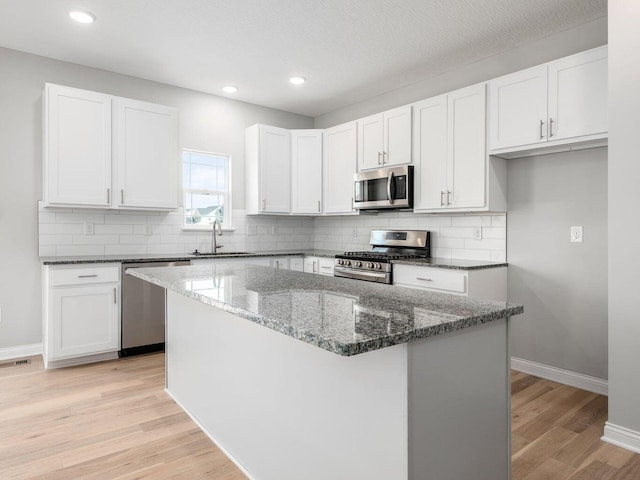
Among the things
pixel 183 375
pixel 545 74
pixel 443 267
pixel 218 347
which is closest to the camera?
pixel 218 347

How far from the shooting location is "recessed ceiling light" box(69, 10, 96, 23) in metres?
2.96

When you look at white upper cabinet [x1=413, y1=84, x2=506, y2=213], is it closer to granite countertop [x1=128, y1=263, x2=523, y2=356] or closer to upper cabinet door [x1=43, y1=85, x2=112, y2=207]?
granite countertop [x1=128, y1=263, x2=523, y2=356]

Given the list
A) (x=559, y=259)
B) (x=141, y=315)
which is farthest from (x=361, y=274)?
(x=141, y=315)

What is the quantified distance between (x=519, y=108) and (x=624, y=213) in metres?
1.26

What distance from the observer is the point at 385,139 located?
4.20 meters

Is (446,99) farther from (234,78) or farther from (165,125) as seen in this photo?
(165,125)

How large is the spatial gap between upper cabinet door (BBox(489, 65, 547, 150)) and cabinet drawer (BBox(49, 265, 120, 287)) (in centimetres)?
340

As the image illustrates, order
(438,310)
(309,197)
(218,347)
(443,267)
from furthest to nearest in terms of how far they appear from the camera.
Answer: (309,197) < (443,267) < (218,347) < (438,310)

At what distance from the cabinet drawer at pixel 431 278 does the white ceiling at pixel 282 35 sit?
6.31 ft

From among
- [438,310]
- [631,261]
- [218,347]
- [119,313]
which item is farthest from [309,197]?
[438,310]

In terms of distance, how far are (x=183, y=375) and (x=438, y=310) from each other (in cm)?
190

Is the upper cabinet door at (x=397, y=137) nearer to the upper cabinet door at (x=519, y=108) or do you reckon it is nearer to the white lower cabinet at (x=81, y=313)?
the upper cabinet door at (x=519, y=108)

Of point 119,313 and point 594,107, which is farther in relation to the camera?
point 119,313

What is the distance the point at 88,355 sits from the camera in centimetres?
351
